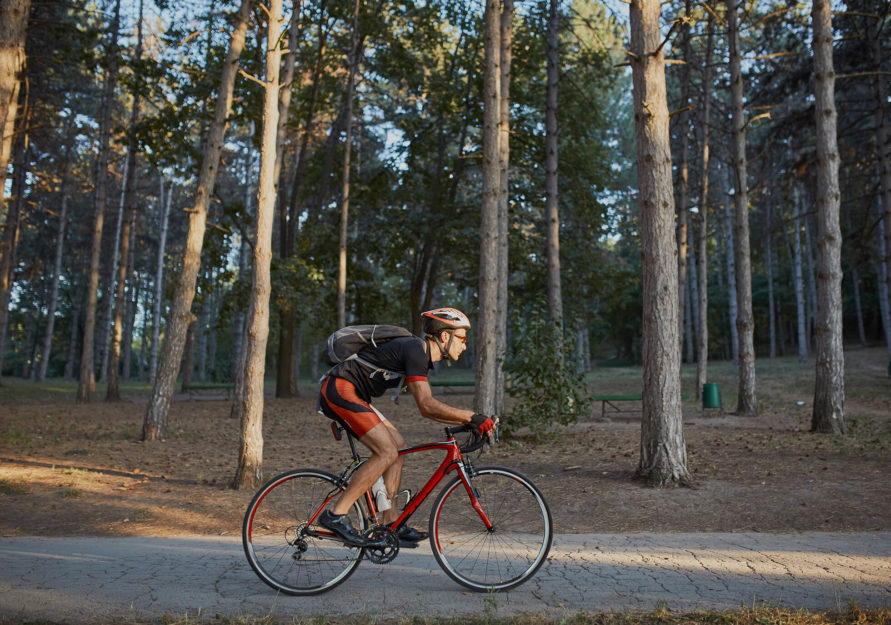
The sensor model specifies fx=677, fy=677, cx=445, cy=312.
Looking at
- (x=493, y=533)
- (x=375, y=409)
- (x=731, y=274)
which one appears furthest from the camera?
(x=731, y=274)

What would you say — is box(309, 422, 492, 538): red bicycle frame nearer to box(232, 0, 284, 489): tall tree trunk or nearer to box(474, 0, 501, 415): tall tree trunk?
box(232, 0, 284, 489): tall tree trunk

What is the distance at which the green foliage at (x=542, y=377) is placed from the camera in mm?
12516

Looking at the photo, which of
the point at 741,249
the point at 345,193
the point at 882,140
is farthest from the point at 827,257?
the point at 345,193

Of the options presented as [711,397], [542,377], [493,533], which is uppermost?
[542,377]

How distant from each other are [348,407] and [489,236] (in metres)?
7.42

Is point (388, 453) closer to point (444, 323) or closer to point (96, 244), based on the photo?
point (444, 323)

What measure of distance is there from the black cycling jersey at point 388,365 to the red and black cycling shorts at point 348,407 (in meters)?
0.06

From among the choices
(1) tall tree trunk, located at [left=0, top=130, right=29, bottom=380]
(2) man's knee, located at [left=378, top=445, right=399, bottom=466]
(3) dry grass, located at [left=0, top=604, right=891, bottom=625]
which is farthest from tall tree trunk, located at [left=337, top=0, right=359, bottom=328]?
(3) dry grass, located at [left=0, top=604, right=891, bottom=625]

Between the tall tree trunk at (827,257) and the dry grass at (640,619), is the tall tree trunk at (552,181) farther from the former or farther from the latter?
the dry grass at (640,619)

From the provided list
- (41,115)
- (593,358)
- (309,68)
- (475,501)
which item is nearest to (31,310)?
(41,115)

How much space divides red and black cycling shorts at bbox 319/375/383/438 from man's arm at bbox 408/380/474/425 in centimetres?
37

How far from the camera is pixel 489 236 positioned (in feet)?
37.8

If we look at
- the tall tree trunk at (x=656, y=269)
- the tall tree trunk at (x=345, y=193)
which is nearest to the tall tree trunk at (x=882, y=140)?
the tall tree trunk at (x=656, y=269)

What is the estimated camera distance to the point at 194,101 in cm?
2048
